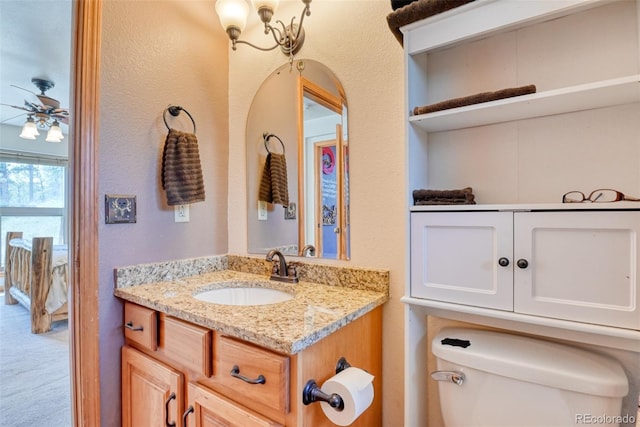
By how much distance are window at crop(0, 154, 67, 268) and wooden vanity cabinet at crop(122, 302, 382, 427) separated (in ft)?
16.4

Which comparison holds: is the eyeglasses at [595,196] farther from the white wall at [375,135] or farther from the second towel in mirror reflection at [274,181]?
the second towel in mirror reflection at [274,181]

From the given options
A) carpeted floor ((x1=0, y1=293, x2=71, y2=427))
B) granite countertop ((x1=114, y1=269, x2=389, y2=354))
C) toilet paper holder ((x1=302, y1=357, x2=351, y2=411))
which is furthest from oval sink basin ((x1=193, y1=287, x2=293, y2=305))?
carpeted floor ((x1=0, y1=293, x2=71, y2=427))

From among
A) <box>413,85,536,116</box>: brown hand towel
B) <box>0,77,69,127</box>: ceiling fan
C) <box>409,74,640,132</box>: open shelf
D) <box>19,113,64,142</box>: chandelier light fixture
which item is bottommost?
<box>409,74,640,132</box>: open shelf

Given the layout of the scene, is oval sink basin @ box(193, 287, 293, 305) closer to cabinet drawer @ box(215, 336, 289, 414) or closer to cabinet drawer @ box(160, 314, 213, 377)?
cabinet drawer @ box(160, 314, 213, 377)

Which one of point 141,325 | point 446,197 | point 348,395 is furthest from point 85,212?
point 446,197

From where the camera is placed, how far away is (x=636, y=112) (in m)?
0.82

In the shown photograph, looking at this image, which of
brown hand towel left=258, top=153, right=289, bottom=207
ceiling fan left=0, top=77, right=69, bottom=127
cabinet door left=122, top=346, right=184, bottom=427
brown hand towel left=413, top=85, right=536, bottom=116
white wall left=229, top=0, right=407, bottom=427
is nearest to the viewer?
brown hand towel left=413, top=85, right=536, bottom=116

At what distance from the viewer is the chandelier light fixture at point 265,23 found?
130cm

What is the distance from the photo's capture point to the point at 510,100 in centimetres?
82

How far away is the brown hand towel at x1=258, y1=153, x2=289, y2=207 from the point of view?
155 centimetres

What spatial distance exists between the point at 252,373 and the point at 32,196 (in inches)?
229

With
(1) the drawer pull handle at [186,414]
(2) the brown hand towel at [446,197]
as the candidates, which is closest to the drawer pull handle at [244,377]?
(1) the drawer pull handle at [186,414]

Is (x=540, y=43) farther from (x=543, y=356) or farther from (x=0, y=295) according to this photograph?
(x=0, y=295)

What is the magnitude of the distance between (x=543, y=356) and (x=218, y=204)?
1.51 metres
